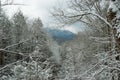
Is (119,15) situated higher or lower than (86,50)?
higher

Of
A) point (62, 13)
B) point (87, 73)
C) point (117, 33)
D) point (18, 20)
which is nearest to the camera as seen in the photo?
point (87, 73)

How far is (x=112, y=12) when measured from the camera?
8.56m

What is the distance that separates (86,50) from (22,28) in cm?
3506

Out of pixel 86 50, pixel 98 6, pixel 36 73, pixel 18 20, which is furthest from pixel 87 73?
pixel 18 20

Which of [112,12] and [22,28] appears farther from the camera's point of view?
[22,28]

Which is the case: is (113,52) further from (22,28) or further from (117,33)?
(22,28)

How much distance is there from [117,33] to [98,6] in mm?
6218

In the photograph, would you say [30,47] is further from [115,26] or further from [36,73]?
[115,26]

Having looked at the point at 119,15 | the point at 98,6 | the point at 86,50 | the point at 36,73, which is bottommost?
the point at 36,73

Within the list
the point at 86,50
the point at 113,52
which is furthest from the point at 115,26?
the point at 86,50

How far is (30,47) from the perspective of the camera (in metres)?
40.7

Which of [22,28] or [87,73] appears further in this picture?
[22,28]

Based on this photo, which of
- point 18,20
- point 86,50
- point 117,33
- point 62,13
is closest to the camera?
point 117,33

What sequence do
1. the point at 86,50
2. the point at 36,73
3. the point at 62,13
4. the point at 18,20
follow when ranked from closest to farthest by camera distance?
1. the point at 62,13
2. the point at 86,50
3. the point at 36,73
4. the point at 18,20
